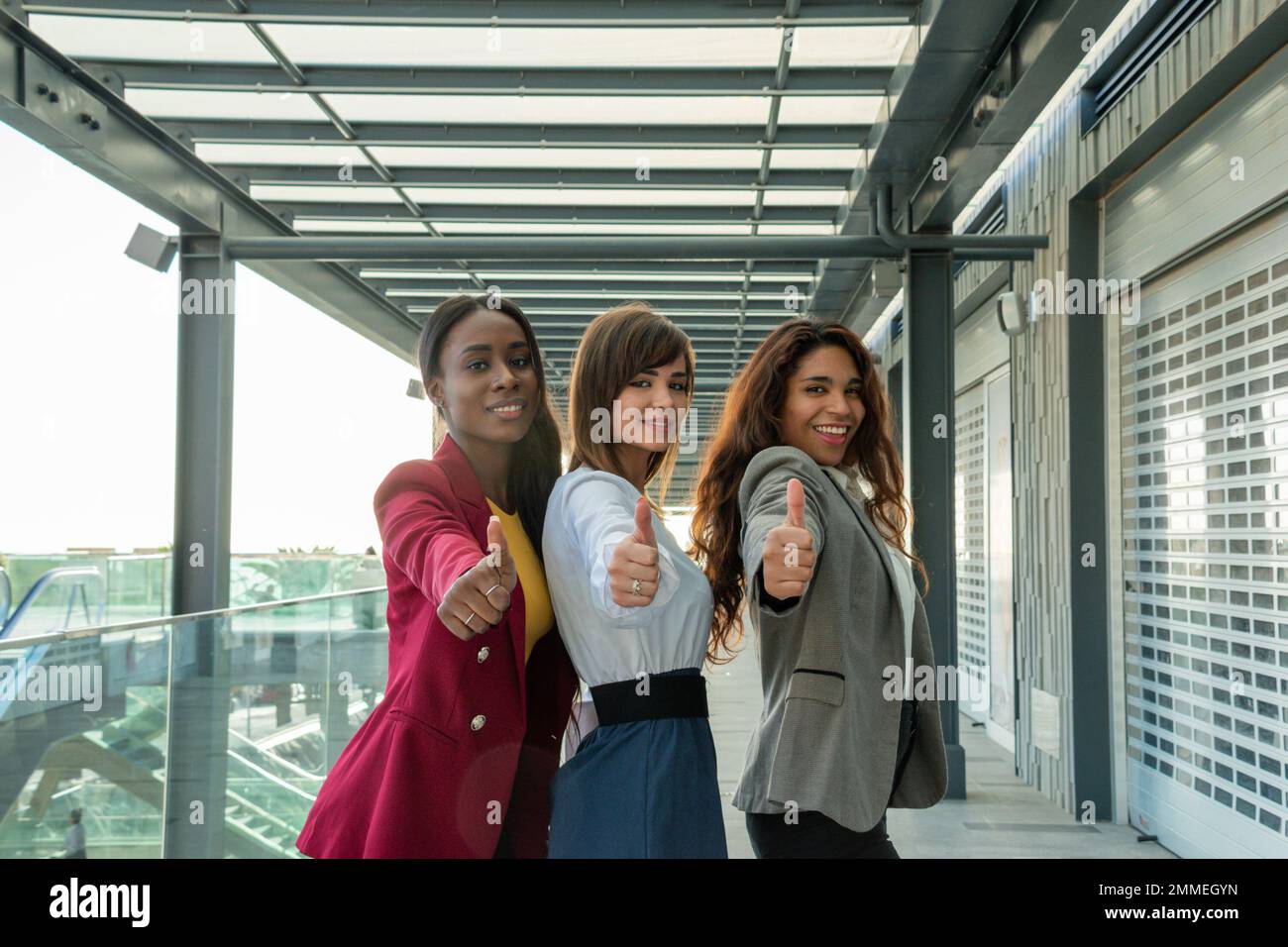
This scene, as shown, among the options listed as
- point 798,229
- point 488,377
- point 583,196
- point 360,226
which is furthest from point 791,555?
point 360,226

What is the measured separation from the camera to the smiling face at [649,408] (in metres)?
1.35

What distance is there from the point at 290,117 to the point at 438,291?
1948 millimetres

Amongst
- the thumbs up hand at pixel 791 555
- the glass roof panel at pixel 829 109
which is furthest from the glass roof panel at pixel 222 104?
the thumbs up hand at pixel 791 555

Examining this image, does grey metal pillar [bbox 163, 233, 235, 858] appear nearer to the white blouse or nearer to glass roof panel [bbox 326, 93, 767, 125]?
glass roof panel [bbox 326, 93, 767, 125]

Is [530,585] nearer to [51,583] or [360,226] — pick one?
[360,226]

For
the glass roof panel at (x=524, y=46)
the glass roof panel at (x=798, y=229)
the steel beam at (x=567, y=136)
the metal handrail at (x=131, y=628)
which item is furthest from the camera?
the glass roof panel at (x=798, y=229)

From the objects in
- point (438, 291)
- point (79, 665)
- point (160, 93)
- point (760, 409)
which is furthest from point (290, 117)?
point (760, 409)

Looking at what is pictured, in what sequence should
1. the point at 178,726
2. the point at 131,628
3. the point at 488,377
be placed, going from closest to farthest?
the point at 488,377
the point at 131,628
the point at 178,726

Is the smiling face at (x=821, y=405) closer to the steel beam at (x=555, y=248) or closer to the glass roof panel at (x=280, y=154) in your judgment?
the steel beam at (x=555, y=248)

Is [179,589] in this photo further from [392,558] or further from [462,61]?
[392,558]

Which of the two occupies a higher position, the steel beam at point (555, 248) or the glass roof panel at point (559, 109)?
the glass roof panel at point (559, 109)

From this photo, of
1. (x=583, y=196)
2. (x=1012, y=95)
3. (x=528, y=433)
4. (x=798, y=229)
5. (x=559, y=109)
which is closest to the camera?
(x=528, y=433)

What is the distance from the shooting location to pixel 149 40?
12.9ft

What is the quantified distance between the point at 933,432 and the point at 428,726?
164 inches
